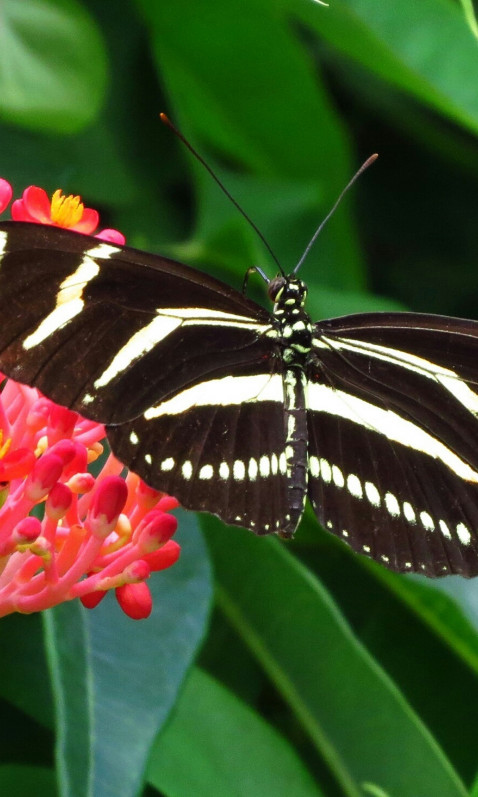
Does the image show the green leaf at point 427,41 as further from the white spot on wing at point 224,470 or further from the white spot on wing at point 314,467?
the white spot on wing at point 224,470

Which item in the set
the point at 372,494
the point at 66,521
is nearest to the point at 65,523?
the point at 66,521

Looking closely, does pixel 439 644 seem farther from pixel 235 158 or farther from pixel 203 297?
pixel 235 158

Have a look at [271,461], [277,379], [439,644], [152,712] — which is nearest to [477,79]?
[277,379]

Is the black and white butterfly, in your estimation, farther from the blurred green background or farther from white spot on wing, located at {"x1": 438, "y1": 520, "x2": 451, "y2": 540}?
the blurred green background

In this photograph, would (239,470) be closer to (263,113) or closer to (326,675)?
(326,675)

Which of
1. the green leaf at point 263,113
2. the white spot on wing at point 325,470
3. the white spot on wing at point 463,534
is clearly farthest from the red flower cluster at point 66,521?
the green leaf at point 263,113

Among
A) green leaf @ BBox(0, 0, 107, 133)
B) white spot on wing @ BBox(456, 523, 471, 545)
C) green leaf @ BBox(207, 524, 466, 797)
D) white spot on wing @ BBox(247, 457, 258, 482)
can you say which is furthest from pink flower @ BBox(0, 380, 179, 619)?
green leaf @ BBox(0, 0, 107, 133)
